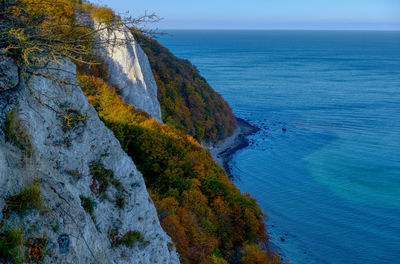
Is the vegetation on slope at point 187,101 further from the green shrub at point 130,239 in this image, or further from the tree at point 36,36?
the tree at point 36,36

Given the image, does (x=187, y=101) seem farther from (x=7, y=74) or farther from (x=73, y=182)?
(x=7, y=74)

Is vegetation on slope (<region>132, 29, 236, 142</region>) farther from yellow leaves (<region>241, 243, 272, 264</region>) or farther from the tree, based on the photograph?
the tree

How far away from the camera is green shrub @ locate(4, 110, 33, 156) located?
6.44 metres

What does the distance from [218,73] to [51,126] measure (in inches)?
4787

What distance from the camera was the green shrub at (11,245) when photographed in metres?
5.03

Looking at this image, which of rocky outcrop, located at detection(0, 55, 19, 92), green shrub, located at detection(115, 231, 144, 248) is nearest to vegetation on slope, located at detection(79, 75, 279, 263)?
green shrub, located at detection(115, 231, 144, 248)

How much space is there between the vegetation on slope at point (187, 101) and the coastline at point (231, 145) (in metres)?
1.48

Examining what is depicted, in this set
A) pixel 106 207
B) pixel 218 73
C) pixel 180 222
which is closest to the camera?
pixel 106 207

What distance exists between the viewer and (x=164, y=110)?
41844mm

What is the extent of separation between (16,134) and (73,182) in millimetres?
2792

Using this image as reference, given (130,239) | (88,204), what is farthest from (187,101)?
(88,204)

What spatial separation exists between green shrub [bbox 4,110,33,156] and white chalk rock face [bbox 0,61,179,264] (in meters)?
0.03

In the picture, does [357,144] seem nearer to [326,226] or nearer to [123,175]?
[326,226]

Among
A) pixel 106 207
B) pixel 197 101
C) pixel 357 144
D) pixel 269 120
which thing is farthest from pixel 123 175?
pixel 269 120
